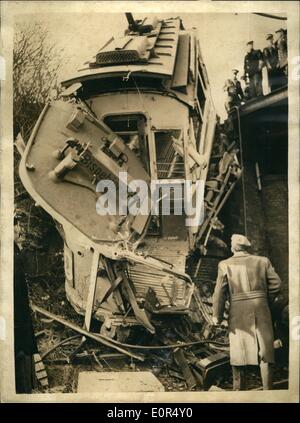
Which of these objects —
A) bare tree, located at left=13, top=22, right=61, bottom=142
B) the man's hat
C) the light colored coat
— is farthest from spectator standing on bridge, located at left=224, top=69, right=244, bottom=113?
bare tree, located at left=13, top=22, right=61, bottom=142

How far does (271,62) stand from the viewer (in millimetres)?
4098

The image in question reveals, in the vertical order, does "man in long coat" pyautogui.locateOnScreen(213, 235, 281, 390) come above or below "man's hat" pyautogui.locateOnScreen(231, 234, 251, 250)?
below

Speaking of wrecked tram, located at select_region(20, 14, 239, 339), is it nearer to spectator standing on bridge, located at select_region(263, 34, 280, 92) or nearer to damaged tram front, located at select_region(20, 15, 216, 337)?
damaged tram front, located at select_region(20, 15, 216, 337)

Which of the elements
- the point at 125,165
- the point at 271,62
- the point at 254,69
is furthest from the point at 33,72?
the point at 271,62

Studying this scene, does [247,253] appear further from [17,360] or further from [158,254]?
[17,360]

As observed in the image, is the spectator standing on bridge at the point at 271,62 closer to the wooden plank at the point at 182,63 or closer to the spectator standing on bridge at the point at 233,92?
the spectator standing on bridge at the point at 233,92

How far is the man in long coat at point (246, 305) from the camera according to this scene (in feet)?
13.2

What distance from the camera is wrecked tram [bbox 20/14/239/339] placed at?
4.01 meters

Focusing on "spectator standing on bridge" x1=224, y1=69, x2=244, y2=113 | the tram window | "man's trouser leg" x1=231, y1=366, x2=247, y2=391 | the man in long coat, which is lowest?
"man's trouser leg" x1=231, y1=366, x2=247, y2=391

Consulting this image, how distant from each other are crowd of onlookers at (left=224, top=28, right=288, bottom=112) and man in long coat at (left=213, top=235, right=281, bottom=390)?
1.02m

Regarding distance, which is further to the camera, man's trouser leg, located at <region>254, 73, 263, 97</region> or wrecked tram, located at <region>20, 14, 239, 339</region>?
man's trouser leg, located at <region>254, 73, 263, 97</region>

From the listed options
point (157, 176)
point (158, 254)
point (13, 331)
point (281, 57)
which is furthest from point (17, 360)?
point (281, 57)

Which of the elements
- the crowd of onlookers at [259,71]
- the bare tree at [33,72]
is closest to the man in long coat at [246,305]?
the crowd of onlookers at [259,71]

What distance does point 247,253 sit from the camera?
4.07m
